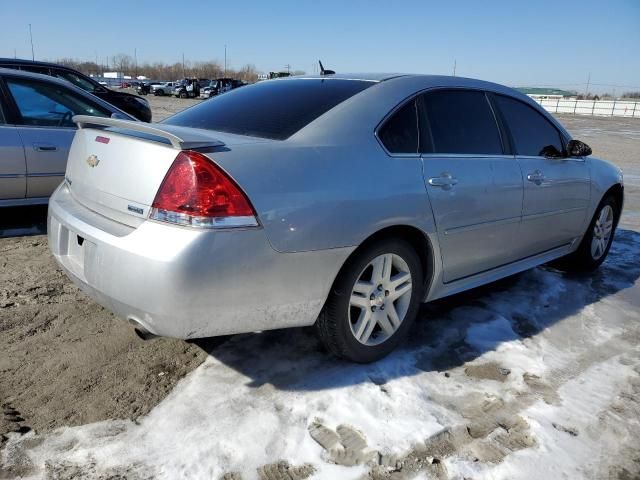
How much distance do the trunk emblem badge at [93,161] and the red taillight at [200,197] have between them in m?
0.63

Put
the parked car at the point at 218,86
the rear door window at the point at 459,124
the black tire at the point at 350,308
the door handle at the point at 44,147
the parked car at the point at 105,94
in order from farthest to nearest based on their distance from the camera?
the parked car at the point at 218,86 < the parked car at the point at 105,94 < the door handle at the point at 44,147 < the rear door window at the point at 459,124 < the black tire at the point at 350,308

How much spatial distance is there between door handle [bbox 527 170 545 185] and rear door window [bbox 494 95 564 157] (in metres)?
0.16

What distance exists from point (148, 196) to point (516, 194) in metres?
2.39

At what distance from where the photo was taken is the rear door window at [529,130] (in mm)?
3771

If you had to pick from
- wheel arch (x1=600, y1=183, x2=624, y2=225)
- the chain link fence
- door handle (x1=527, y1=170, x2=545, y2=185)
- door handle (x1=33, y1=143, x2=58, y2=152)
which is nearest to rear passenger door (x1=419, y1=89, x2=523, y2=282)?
door handle (x1=527, y1=170, x2=545, y2=185)

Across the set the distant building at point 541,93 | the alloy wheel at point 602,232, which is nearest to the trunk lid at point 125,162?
the alloy wheel at point 602,232

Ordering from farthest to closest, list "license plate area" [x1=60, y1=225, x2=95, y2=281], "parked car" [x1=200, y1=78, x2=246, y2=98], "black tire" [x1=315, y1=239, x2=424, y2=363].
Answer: "parked car" [x1=200, y1=78, x2=246, y2=98] < "black tire" [x1=315, y1=239, x2=424, y2=363] < "license plate area" [x1=60, y1=225, x2=95, y2=281]

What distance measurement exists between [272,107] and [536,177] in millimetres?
1968

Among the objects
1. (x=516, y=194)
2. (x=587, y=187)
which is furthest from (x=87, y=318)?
(x=587, y=187)

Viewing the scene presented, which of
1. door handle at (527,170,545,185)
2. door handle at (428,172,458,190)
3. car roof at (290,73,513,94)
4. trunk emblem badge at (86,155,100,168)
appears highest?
car roof at (290,73,513,94)

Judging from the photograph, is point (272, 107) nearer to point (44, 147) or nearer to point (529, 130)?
point (529, 130)

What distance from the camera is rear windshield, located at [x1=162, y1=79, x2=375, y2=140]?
2.73 meters

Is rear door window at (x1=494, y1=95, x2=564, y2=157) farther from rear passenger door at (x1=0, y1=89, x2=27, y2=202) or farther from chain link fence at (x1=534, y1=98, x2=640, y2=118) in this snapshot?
chain link fence at (x1=534, y1=98, x2=640, y2=118)

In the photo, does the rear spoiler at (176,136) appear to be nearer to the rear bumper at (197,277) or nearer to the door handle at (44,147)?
the rear bumper at (197,277)
